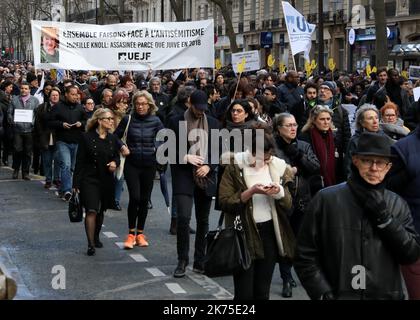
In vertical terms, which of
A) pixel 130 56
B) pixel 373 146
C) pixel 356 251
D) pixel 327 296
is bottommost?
pixel 327 296

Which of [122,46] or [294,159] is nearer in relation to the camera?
[294,159]

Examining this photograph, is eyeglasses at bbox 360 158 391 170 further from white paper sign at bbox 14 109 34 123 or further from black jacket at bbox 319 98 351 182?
white paper sign at bbox 14 109 34 123

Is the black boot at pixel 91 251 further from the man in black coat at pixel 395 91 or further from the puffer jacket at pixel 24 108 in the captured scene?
the puffer jacket at pixel 24 108

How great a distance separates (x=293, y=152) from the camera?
317 inches

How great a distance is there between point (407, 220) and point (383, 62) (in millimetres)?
22416

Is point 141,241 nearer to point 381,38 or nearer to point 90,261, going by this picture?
point 90,261

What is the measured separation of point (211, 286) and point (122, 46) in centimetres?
931

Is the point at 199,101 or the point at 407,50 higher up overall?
the point at 407,50

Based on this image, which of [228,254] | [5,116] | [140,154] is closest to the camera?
[228,254]

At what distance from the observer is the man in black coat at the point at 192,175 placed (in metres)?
8.76

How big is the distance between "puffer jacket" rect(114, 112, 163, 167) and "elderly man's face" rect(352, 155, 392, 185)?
5647 mm

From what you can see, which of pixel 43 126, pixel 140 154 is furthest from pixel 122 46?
pixel 140 154
